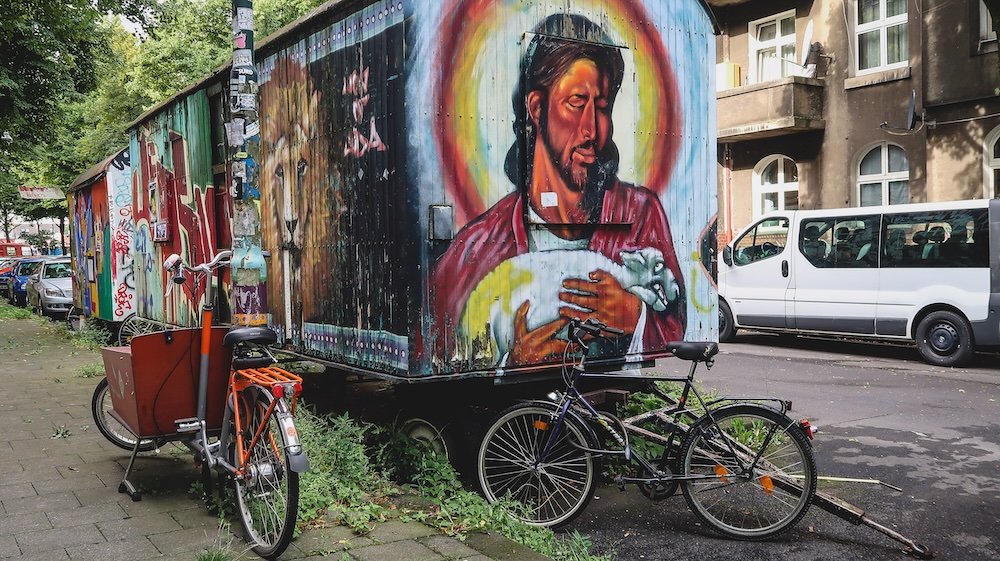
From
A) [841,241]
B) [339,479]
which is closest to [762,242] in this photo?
[841,241]

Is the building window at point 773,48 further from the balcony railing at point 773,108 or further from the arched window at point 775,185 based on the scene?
the arched window at point 775,185

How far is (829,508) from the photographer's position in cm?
487

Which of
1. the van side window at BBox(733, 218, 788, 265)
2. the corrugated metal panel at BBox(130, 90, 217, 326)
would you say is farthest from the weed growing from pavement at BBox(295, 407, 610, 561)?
the van side window at BBox(733, 218, 788, 265)

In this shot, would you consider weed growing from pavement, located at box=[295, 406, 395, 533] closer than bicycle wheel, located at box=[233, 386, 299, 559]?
No

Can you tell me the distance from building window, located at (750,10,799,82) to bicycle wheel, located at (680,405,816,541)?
16849 millimetres

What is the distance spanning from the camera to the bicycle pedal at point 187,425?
4.92 metres

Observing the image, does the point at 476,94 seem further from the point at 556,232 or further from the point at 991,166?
the point at 991,166

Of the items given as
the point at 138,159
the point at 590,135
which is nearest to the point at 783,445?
the point at 590,135

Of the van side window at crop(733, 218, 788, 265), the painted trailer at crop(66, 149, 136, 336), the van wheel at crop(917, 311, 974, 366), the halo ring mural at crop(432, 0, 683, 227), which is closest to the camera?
the halo ring mural at crop(432, 0, 683, 227)

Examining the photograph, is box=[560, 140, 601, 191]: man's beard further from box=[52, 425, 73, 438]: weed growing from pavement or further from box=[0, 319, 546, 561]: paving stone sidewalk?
box=[52, 425, 73, 438]: weed growing from pavement

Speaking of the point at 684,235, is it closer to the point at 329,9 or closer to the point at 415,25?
the point at 415,25

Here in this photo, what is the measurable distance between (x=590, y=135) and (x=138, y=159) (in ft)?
27.8

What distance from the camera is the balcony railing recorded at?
18828 millimetres

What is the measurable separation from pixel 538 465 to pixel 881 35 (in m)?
16.7
